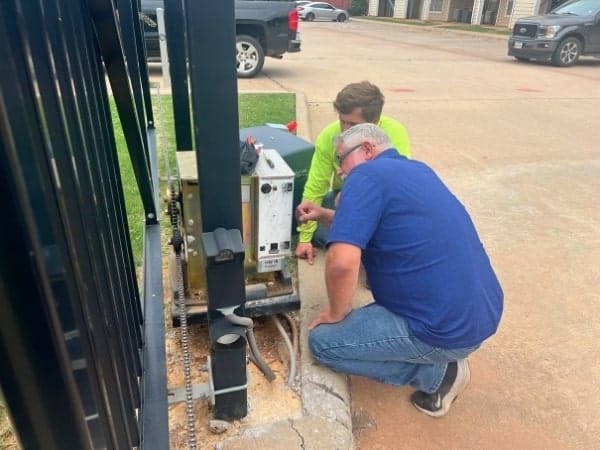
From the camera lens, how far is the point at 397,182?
2.17 meters

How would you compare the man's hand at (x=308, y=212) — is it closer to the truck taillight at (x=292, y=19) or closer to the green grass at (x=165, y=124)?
the green grass at (x=165, y=124)

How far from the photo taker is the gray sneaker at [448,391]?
2402 mm

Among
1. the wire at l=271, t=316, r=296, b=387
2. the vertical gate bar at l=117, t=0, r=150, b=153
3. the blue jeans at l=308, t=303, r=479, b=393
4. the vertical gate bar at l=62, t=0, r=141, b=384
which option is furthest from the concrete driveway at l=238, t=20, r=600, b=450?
the vertical gate bar at l=117, t=0, r=150, b=153

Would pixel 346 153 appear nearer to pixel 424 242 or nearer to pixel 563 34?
pixel 424 242

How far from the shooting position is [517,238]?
4.16m

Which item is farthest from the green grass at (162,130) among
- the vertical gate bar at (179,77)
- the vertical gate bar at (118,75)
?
the vertical gate bar at (118,75)

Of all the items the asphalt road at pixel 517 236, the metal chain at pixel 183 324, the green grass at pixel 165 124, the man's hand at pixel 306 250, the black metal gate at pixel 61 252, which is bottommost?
the asphalt road at pixel 517 236

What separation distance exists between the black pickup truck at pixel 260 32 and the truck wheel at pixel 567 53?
26.2 feet

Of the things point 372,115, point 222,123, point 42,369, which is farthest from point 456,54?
point 42,369

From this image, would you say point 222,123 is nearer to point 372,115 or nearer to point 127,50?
point 372,115

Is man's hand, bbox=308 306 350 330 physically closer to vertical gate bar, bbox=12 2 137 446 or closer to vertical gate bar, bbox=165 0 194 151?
vertical gate bar, bbox=12 2 137 446

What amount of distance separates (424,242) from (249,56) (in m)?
9.02

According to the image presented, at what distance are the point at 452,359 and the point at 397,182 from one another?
2.83ft

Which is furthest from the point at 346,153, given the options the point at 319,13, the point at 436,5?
the point at 436,5
